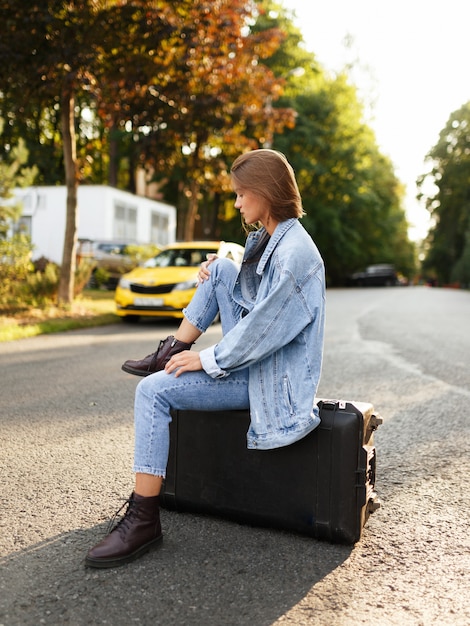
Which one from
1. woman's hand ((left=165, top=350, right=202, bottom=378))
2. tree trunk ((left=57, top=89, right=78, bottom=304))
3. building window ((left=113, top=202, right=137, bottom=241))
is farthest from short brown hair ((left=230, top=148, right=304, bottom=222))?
building window ((left=113, top=202, right=137, bottom=241))

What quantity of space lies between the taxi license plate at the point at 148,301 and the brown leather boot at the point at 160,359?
379 inches

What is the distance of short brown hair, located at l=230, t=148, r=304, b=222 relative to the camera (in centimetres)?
297

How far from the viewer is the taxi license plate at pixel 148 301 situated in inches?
512

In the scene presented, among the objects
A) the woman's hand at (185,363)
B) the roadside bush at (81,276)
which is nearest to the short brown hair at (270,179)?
the woman's hand at (185,363)

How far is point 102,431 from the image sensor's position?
4926 millimetres

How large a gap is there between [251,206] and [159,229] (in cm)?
3199

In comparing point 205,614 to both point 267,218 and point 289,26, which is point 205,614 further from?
point 289,26

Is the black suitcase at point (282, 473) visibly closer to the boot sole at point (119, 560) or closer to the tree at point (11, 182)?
the boot sole at point (119, 560)

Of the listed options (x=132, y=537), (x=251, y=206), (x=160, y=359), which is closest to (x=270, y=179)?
(x=251, y=206)

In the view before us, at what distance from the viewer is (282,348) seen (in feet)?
9.80

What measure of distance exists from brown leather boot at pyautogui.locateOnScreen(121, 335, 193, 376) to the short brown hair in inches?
30.8

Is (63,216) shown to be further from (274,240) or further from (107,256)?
(274,240)

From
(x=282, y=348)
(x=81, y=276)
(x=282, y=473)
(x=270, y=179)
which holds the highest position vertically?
(x=270, y=179)

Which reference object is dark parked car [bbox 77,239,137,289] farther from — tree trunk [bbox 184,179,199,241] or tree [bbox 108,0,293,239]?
tree [bbox 108,0,293,239]
